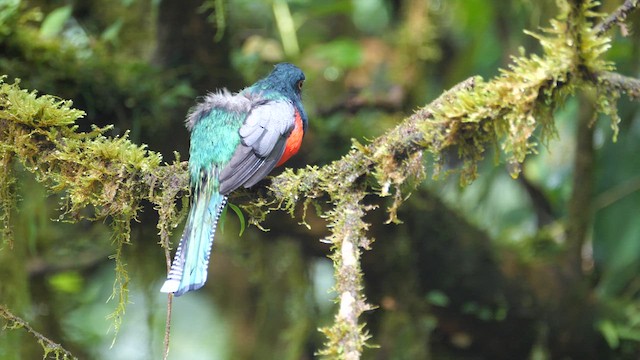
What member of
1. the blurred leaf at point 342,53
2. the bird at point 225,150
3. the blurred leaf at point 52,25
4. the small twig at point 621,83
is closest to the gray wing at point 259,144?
the bird at point 225,150

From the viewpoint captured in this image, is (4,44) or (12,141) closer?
(12,141)

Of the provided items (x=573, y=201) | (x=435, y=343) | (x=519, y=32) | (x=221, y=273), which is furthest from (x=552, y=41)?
(x=221, y=273)

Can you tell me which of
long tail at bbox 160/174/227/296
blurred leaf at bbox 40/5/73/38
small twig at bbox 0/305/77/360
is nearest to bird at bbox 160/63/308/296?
long tail at bbox 160/174/227/296

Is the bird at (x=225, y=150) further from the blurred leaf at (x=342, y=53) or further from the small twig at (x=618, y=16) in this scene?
the blurred leaf at (x=342, y=53)

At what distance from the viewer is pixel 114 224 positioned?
269 cm

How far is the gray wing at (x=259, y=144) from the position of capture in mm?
2682

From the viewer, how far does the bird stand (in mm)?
2500

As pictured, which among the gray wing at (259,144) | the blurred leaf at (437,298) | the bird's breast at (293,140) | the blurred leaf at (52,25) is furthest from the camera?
the blurred leaf at (437,298)

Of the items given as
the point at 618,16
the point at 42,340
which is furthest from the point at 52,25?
the point at 618,16

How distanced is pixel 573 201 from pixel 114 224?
2.84 m

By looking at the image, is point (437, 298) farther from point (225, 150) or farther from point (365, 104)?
point (225, 150)

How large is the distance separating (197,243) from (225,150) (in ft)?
1.48

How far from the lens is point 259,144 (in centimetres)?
287

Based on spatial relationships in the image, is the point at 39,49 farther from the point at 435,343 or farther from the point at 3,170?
the point at 435,343
